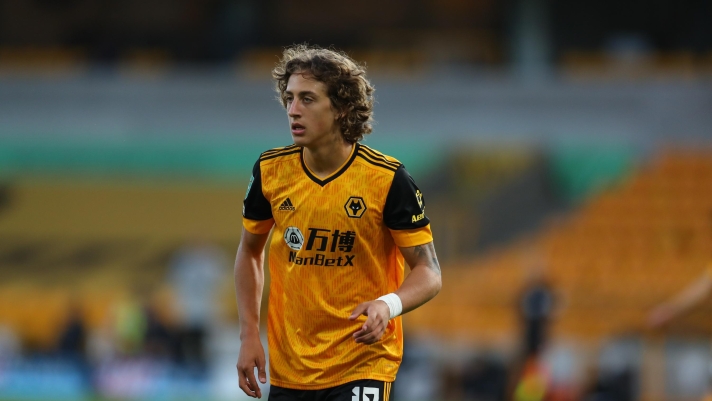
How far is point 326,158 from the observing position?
451 centimetres

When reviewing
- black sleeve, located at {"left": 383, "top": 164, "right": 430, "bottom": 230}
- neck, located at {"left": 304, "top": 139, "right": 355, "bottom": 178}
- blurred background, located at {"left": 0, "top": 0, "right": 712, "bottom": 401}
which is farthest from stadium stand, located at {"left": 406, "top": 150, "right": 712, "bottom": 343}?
neck, located at {"left": 304, "top": 139, "right": 355, "bottom": 178}

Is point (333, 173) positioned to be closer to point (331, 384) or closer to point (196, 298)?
point (331, 384)

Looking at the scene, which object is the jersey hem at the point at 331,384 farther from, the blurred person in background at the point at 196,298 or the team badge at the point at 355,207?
the blurred person in background at the point at 196,298

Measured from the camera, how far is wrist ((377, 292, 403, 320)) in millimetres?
4164

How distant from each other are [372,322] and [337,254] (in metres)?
0.54

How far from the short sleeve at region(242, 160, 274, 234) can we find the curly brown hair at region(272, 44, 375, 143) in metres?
0.38

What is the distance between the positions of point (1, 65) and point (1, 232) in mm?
4352

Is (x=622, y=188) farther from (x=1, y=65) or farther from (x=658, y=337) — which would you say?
(x=1, y=65)

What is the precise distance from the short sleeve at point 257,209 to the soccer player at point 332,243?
58 mm

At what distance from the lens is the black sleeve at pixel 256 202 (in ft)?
15.2

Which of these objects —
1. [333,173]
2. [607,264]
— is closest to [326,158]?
[333,173]

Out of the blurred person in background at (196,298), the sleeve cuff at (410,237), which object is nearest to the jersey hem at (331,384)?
the sleeve cuff at (410,237)

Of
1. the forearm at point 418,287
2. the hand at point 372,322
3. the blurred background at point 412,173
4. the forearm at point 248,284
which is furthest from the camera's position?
the blurred background at point 412,173

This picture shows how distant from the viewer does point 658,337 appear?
13648 millimetres
